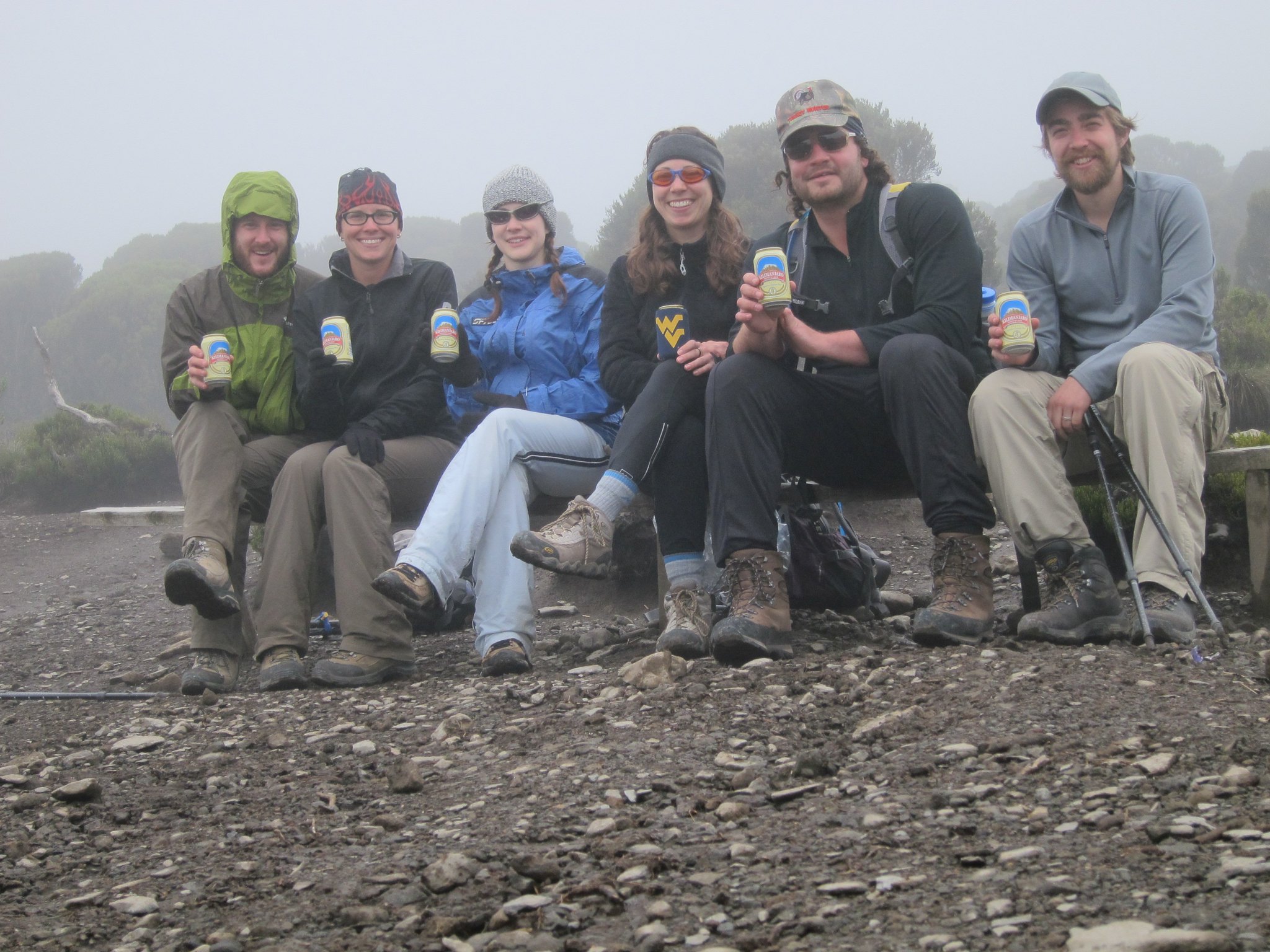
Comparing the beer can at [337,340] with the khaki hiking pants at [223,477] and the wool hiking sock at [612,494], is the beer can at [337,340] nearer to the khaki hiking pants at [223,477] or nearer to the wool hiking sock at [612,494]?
the khaki hiking pants at [223,477]

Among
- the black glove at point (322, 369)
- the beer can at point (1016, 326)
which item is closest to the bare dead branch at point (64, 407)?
the black glove at point (322, 369)

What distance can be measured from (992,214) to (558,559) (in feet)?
248

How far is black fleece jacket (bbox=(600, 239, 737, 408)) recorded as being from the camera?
4.34 m

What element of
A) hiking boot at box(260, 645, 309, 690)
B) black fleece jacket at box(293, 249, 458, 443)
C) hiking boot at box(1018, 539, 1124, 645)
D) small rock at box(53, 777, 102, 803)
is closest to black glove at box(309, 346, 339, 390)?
black fleece jacket at box(293, 249, 458, 443)

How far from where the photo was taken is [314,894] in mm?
2254

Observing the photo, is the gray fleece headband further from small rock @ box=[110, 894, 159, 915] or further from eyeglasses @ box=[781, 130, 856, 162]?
small rock @ box=[110, 894, 159, 915]

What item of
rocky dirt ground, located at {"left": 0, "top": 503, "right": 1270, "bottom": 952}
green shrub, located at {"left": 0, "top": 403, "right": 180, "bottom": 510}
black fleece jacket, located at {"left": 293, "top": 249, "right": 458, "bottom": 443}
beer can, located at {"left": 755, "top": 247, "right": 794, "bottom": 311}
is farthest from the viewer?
green shrub, located at {"left": 0, "top": 403, "right": 180, "bottom": 510}

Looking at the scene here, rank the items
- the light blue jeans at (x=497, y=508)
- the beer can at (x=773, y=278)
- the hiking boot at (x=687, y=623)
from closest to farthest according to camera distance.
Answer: the beer can at (x=773, y=278)
the hiking boot at (x=687, y=623)
the light blue jeans at (x=497, y=508)

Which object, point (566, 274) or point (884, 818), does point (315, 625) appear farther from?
point (884, 818)

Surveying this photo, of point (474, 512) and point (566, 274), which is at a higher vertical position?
point (566, 274)

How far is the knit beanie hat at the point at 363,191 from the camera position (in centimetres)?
496

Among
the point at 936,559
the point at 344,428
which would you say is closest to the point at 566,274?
the point at 344,428

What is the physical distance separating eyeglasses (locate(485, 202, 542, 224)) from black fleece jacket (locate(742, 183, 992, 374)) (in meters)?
1.19

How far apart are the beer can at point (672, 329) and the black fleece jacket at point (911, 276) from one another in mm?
389
